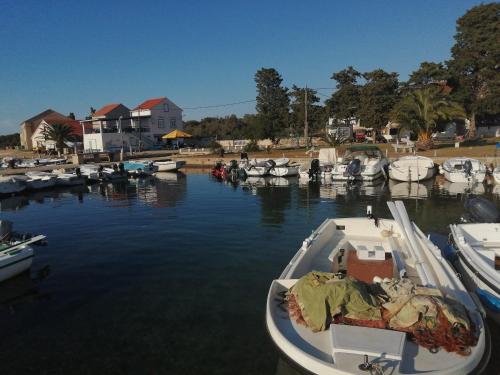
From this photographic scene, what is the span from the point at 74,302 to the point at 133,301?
1690 mm

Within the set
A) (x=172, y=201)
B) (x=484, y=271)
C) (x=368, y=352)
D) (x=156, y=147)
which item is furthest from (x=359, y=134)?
(x=368, y=352)

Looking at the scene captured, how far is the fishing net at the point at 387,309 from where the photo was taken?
20.5 ft

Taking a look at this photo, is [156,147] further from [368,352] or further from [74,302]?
[368,352]

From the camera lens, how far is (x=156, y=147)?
78.2 m

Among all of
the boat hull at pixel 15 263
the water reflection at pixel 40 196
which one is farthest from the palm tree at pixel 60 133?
the boat hull at pixel 15 263

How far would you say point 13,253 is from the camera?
12.0 metres

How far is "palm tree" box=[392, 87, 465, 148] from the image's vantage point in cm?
4347

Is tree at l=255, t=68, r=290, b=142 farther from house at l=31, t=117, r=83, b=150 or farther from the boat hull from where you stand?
the boat hull

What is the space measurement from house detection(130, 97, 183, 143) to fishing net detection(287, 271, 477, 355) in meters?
74.9

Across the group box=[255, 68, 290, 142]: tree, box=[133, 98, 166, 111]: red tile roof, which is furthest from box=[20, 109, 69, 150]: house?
box=[255, 68, 290, 142]: tree

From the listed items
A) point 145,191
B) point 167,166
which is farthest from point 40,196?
point 167,166

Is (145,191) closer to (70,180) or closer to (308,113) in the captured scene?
(70,180)

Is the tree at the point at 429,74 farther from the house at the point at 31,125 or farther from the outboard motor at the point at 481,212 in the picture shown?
the house at the point at 31,125

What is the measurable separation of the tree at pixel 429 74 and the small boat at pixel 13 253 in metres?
58.5
